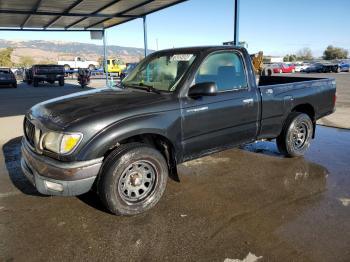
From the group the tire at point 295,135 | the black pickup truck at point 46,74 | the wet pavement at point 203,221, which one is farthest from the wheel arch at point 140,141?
the black pickup truck at point 46,74

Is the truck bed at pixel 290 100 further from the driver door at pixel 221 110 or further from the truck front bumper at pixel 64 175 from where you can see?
the truck front bumper at pixel 64 175

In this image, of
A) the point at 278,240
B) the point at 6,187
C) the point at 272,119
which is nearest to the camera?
the point at 278,240

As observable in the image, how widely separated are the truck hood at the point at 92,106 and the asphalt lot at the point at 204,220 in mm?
1113

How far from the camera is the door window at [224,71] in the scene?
15.1 ft

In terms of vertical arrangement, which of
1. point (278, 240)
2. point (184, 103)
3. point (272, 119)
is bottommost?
point (278, 240)

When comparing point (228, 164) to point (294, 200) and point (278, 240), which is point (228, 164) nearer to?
point (294, 200)

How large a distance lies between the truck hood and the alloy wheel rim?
0.63 metres

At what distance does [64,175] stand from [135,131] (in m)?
0.86

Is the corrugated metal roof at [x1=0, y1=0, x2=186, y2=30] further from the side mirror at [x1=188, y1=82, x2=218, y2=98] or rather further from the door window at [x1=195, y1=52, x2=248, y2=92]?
the side mirror at [x1=188, y1=82, x2=218, y2=98]

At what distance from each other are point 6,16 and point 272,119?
15.7 meters

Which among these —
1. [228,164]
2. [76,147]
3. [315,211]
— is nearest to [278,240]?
[315,211]

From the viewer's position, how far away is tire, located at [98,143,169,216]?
374 cm

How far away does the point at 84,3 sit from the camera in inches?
555

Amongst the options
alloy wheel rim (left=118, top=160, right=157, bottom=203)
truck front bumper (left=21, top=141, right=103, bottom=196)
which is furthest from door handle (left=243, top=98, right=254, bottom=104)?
truck front bumper (left=21, top=141, right=103, bottom=196)
